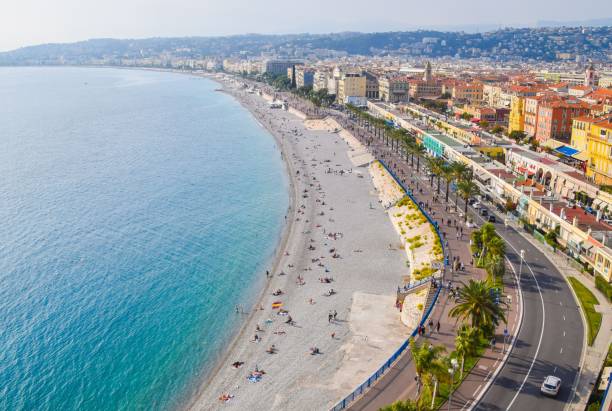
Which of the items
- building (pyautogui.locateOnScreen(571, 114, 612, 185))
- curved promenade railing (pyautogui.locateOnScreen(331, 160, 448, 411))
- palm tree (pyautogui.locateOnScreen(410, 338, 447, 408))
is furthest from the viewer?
building (pyautogui.locateOnScreen(571, 114, 612, 185))

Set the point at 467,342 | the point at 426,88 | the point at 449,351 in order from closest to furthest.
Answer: the point at 467,342, the point at 449,351, the point at 426,88

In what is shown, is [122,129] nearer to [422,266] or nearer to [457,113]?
[457,113]

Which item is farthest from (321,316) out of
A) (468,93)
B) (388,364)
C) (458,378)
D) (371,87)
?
(371,87)

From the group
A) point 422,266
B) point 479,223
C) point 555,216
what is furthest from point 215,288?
point 555,216

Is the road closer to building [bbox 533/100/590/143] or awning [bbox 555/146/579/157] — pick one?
awning [bbox 555/146/579/157]

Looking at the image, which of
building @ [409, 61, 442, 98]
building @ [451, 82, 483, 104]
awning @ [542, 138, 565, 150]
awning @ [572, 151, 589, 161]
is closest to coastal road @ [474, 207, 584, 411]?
awning @ [572, 151, 589, 161]

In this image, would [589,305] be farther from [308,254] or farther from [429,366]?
[308,254]

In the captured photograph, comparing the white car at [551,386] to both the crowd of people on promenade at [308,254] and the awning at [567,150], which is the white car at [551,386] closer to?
the crowd of people on promenade at [308,254]
